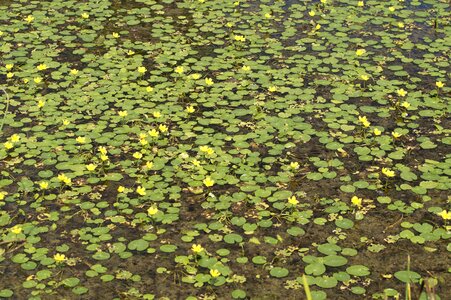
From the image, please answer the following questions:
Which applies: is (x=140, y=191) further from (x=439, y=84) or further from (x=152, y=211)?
(x=439, y=84)

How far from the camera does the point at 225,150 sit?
5.75 metres

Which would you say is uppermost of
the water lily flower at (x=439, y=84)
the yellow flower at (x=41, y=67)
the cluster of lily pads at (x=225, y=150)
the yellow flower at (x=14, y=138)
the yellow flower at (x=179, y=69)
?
the water lily flower at (x=439, y=84)

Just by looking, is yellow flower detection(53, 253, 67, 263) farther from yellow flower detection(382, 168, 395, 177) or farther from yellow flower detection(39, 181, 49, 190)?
yellow flower detection(382, 168, 395, 177)

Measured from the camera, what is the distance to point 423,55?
23.7 feet

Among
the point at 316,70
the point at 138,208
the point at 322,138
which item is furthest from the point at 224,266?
the point at 316,70

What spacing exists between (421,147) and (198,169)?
172cm

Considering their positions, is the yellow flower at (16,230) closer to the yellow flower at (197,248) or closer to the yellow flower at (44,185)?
the yellow flower at (44,185)

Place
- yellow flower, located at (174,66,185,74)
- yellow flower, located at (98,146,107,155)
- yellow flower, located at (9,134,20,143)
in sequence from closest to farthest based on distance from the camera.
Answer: yellow flower, located at (98,146,107,155) → yellow flower, located at (9,134,20,143) → yellow flower, located at (174,66,185,74)

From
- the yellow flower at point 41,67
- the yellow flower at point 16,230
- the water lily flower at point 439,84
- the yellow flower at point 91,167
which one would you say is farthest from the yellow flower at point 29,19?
the water lily flower at point 439,84

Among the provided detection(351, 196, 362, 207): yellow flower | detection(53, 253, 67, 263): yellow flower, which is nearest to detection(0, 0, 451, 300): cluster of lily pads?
detection(53, 253, 67, 263): yellow flower

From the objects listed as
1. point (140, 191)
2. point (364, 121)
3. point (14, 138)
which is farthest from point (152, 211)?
point (364, 121)

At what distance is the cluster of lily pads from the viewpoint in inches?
180

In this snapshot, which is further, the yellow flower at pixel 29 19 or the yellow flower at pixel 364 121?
the yellow flower at pixel 29 19

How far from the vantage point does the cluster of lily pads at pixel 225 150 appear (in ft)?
15.0
